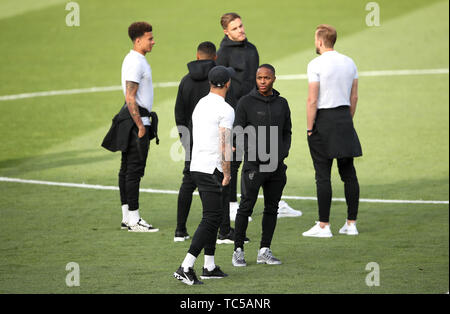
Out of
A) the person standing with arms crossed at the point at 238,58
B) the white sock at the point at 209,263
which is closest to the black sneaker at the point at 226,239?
the person standing with arms crossed at the point at 238,58

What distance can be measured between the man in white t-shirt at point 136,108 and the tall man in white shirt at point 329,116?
1.79 metres

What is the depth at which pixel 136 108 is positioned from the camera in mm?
10594

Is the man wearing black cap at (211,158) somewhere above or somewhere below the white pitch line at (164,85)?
below

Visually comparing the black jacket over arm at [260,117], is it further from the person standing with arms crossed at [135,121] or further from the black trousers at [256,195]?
the person standing with arms crossed at [135,121]

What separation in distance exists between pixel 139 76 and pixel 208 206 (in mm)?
2534

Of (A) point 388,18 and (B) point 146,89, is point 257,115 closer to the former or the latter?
(B) point 146,89

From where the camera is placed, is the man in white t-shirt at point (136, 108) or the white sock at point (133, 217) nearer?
the man in white t-shirt at point (136, 108)

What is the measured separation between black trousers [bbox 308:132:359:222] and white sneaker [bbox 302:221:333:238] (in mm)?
104

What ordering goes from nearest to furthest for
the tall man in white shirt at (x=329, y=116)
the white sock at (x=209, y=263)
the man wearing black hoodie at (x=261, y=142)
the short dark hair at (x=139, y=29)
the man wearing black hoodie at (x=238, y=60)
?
the white sock at (x=209, y=263) → the man wearing black hoodie at (x=261, y=142) → the tall man in white shirt at (x=329, y=116) → the short dark hair at (x=139, y=29) → the man wearing black hoodie at (x=238, y=60)

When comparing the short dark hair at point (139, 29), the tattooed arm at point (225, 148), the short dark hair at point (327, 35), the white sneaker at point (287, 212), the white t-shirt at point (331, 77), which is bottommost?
the white sneaker at point (287, 212)

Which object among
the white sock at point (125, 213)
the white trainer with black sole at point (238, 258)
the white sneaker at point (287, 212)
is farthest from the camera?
the white sneaker at point (287, 212)

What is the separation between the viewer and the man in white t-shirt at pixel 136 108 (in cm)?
1053

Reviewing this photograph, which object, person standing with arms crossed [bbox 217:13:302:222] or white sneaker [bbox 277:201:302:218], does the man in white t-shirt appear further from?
white sneaker [bbox 277:201:302:218]
